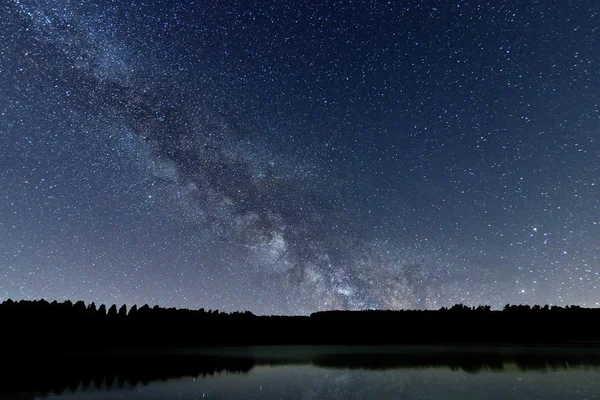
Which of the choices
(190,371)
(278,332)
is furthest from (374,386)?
(278,332)

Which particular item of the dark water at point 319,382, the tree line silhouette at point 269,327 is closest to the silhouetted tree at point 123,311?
the tree line silhouette at point 269,327

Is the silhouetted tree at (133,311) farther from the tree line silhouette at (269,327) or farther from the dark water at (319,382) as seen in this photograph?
the dark water at (319,382)

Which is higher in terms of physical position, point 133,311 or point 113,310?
point 133,311

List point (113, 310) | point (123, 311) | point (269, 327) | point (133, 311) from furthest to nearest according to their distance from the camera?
1. point (269, 327)
2. point (133, 311)
3. point (123, 311)
4. point (113, 310)

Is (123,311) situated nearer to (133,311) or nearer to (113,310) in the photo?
(113,310)

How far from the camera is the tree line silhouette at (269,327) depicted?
50.8m

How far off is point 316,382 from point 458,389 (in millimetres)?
6589

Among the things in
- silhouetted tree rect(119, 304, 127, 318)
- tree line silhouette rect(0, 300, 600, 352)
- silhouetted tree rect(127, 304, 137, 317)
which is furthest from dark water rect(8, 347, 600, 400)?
silhouetted tree rect(127, 304, 137, 317)

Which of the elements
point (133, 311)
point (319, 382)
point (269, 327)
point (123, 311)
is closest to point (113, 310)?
point (123, 311)

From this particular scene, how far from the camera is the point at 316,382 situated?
21.4 meters

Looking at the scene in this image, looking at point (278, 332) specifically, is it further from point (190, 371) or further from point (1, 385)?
point (1, 385)

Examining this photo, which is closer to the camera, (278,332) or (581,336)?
(581,336)

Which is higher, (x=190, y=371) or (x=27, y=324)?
(x=27, y=324)

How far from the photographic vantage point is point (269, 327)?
256 feet
